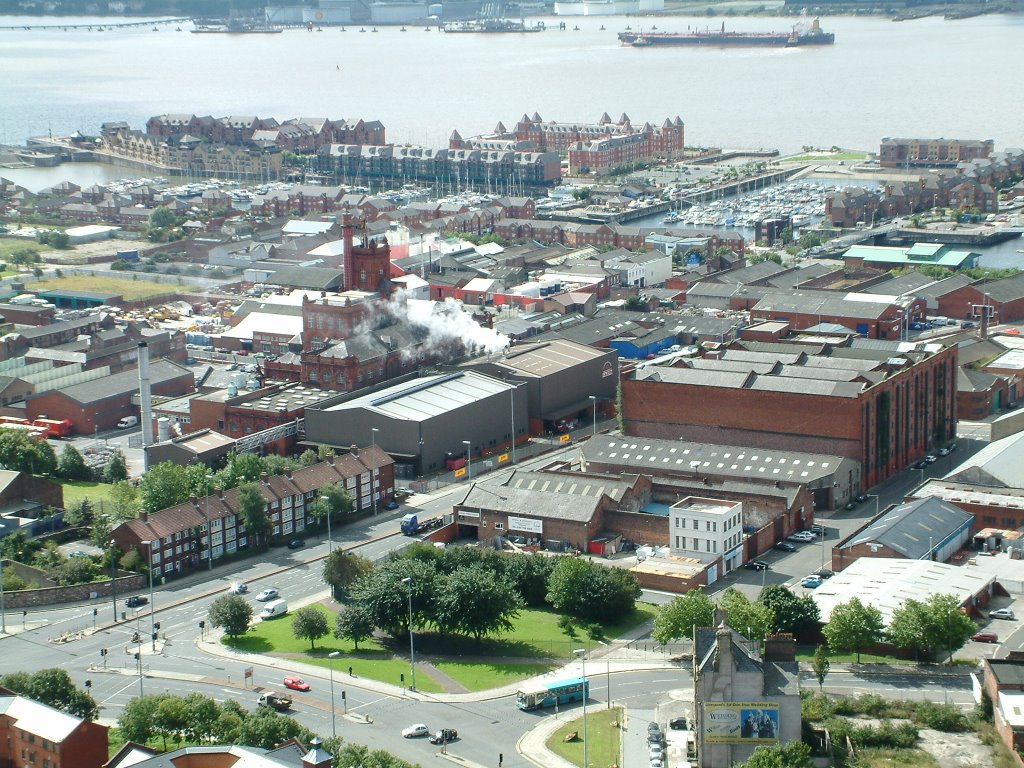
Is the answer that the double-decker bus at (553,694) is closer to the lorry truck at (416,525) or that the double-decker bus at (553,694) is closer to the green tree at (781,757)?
the green tree at (781,757)

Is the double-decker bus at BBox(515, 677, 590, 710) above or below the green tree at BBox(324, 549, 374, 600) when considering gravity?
below

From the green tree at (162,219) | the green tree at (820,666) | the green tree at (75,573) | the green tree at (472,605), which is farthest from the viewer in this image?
the green tree at (162,219)

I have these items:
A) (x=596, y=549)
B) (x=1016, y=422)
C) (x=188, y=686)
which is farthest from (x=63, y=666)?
(x=1016, y=422)

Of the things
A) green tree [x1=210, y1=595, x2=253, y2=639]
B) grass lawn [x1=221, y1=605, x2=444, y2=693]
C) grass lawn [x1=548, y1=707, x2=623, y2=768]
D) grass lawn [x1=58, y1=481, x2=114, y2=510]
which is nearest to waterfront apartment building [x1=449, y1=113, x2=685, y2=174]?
grass lawn [x1=58, y1=481, x2=114, y2=510]

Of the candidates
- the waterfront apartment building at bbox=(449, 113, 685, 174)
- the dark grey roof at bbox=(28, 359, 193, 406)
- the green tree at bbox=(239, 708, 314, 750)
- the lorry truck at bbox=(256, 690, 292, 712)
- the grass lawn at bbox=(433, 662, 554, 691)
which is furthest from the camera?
the waterfront apartment building at bbox=(449, 113, 685, 174)

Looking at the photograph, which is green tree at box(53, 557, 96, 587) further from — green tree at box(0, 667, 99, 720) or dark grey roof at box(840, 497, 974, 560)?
dark grey roof at box(840, 497, 974, 560)

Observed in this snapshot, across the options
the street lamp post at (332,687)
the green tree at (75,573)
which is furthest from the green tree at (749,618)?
the green tree at (75,573)
